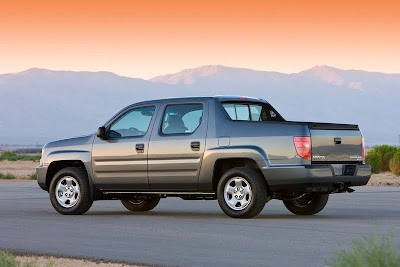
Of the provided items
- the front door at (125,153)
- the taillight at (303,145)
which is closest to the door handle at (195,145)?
the front door at (125,153)

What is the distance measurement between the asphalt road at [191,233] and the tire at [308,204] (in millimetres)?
219

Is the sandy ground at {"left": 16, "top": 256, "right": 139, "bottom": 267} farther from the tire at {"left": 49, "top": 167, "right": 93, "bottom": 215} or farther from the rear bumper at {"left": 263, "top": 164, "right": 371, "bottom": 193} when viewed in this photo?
the tire at {"left": 49, "top": 167, "right": 93, "bottom": 215}

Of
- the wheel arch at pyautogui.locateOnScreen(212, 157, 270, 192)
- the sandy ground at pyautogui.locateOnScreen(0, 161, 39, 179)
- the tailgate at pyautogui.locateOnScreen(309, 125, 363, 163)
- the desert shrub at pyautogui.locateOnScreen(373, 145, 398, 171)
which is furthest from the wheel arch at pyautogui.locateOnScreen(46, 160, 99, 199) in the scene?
the desert shrub at pyautogui.locateOnScreen(373, 145, 398, 171)

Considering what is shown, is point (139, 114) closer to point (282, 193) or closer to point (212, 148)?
point (212, 148)

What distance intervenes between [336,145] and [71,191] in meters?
4.88

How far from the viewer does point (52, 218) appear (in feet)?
56.4

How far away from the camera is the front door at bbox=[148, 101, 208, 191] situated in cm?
1677

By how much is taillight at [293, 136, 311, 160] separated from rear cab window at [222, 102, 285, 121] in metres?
1.57

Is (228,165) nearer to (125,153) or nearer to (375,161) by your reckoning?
(125,153)

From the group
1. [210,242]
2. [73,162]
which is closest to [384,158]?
[73,162]

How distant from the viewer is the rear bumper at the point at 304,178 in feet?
52.1

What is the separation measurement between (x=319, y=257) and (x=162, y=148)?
617 cm

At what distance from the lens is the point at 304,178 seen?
52.1 ft

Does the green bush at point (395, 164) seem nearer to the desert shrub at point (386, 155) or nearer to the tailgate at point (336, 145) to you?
the desert shrub at point (386, 155)
